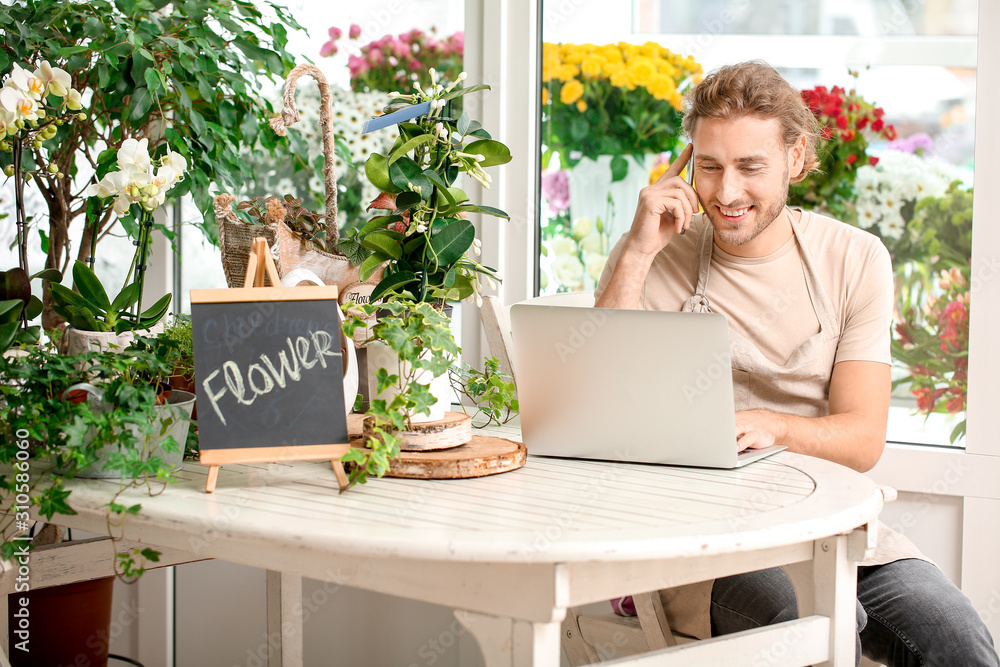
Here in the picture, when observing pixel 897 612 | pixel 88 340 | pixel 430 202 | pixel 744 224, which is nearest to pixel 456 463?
pixel 430 202

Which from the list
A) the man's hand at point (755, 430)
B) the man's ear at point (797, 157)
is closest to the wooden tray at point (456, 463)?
the man's hand at point (755, 430)

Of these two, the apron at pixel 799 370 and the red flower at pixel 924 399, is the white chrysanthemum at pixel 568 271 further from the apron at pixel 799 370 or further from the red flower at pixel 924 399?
the red flower at pixel 924 399

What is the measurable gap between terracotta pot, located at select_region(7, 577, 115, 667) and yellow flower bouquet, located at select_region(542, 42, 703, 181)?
56.6 inches

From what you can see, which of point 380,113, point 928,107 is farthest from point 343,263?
point 928,107

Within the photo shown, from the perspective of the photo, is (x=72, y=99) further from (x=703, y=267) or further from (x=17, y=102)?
(x=703, y=267)

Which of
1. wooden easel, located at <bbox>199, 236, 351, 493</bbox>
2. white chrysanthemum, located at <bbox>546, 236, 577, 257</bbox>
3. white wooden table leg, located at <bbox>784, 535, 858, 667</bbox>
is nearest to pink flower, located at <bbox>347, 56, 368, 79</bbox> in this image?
white chrysanthemum, located at <bbox>546, 236, 577, 257</bbox>

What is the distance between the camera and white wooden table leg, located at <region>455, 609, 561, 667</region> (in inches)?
30.5

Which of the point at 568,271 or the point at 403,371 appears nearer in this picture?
the point at 403,371

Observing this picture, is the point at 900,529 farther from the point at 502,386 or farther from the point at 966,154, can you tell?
the point at 502,386

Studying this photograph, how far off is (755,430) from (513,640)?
0.58 m

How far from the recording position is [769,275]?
162 cm

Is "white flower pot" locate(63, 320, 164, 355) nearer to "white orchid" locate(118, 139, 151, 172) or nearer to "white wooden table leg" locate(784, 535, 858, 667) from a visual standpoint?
"white orchid" locate(118, 139, 151, 172)

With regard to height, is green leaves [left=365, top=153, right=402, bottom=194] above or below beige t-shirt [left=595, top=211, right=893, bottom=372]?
above

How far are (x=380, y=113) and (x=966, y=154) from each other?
126 cm
